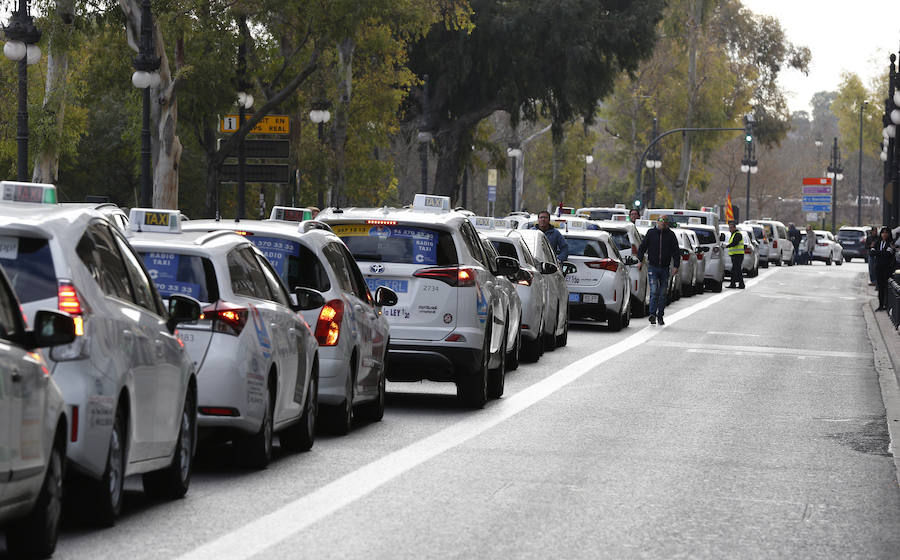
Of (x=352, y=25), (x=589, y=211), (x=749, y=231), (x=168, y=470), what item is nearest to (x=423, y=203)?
(x=168, y=470)

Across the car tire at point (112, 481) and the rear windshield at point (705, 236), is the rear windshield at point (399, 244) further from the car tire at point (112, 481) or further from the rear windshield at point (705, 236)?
the rear windshield at point (705, 236)

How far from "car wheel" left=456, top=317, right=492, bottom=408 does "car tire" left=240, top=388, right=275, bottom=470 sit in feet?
15.4

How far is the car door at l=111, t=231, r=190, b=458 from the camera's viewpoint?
9.18 m

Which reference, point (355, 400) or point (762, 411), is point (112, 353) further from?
point (762, 411)

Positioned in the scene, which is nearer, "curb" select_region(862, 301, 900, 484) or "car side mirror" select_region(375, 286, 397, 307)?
"curb" select_region(862, 301, 900, 484)

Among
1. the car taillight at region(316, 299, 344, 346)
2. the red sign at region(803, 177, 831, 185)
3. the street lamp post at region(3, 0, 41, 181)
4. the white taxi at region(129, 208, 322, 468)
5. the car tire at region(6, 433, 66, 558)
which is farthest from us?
the red sign at region(803, 177, 831, 185)

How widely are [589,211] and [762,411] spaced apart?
125 ft

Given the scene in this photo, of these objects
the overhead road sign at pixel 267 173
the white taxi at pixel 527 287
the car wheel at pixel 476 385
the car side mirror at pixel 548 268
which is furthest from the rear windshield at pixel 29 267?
the overhead road sign at pixel 267 173

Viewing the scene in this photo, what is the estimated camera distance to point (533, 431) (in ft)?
47.6

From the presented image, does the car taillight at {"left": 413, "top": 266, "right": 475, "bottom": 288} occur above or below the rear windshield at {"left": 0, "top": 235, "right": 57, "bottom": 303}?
below

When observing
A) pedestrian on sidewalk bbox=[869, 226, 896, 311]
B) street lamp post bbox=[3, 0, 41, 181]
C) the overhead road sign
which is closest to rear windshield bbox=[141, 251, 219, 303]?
street lamp post bbox=[3, 0, 41, 181]

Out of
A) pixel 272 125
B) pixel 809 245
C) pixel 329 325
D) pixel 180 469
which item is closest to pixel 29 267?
pixel 180 469

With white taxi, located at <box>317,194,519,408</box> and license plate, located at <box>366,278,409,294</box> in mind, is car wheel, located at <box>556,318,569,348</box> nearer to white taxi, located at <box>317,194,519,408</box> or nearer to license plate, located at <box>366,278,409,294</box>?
white taxi, located at <box>317,194,519,408</box>

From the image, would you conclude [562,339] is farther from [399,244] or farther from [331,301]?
[331,301]
